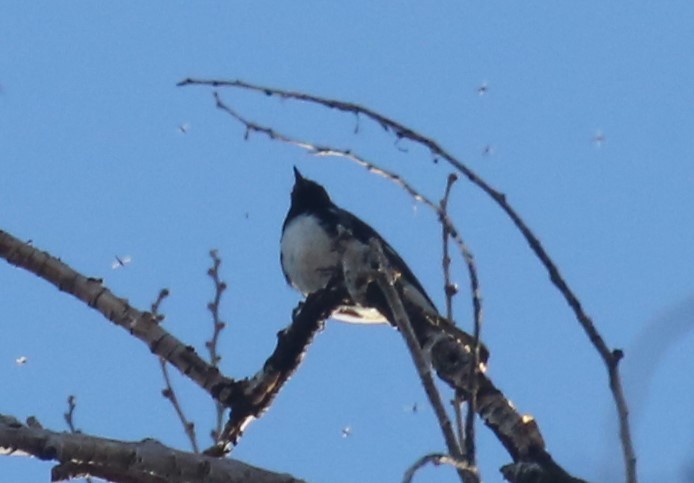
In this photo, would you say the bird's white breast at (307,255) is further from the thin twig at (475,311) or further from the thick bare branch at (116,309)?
the thin twig at (475,311)

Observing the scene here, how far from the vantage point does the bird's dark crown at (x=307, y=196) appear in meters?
7.00

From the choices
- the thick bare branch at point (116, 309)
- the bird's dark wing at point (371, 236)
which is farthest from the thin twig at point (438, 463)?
the bird's dark wing at point (371, 236)

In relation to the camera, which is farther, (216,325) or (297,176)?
(297,176)

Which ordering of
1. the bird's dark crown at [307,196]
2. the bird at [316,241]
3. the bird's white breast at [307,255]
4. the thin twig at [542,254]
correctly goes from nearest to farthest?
the thin twig at [542,254] < the bird at [316,241] < the bird's white breast at [307,255] < the bird's dark crown at [307,196]

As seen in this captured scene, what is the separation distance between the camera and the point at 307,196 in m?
7.15

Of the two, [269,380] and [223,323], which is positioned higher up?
[223,323]

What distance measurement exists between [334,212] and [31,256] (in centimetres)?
366

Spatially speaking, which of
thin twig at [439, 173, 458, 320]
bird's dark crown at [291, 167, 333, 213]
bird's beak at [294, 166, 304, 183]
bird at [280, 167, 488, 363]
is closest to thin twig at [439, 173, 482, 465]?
thin twig at [439, 173, 458, 320]

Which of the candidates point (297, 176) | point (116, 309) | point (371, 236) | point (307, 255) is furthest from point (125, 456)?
point (297, 176)

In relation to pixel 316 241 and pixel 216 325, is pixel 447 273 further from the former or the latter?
pixel 316 241

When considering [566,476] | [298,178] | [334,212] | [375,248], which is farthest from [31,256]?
[298,178]

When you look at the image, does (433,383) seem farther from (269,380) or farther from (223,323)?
(223,323)

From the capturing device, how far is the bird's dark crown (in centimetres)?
700

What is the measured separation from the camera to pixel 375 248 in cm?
248
